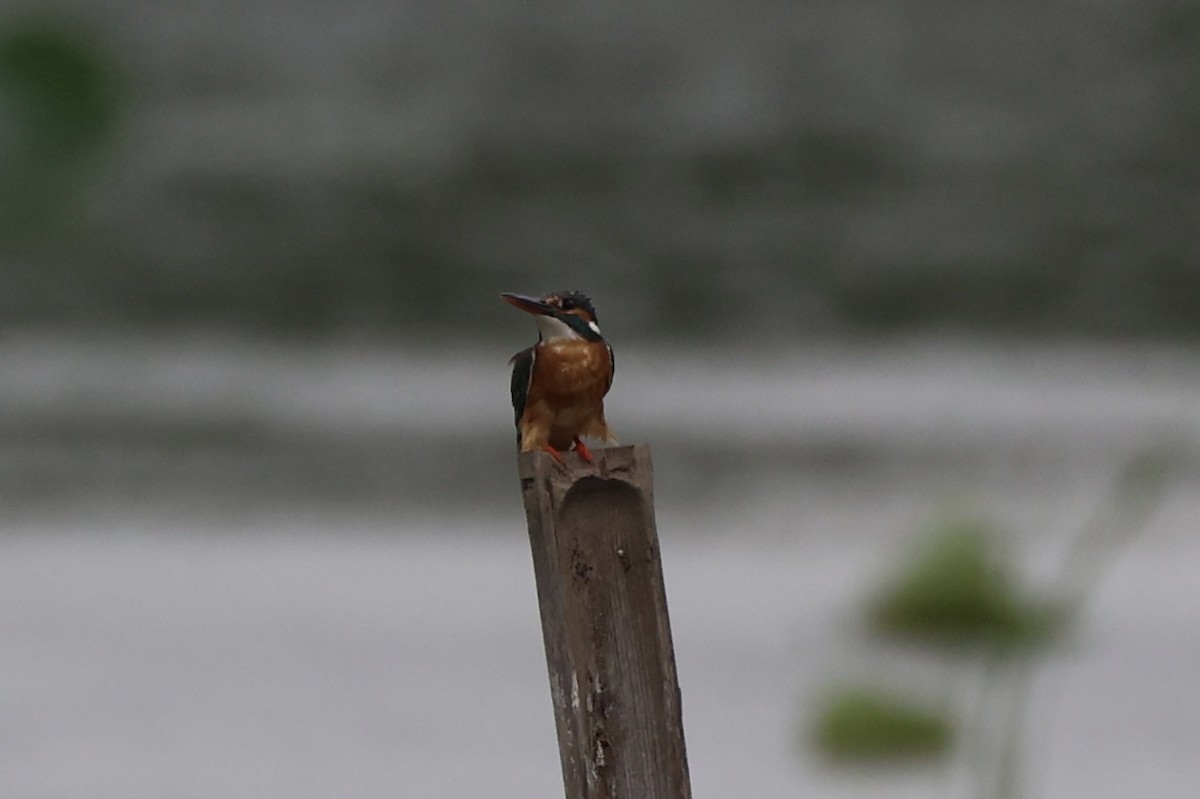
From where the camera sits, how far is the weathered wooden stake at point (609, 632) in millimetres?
886

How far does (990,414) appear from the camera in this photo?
8609mm

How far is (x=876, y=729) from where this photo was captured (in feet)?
1.77

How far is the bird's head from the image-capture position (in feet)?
3.92

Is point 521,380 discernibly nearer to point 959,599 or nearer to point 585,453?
point 585,453

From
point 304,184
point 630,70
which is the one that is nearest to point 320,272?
point 304,184

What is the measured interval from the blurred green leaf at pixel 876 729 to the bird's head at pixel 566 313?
2.03 ft

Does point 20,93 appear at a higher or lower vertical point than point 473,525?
lower

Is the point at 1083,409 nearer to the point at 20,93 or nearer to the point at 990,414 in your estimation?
the point at 990,414

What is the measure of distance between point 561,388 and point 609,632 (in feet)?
0.84

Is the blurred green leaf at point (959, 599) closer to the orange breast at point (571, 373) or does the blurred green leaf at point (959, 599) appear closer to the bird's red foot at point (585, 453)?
the bird's red foot at point (585, 453)

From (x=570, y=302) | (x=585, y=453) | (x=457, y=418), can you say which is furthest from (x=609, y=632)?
(x=457, y=418)

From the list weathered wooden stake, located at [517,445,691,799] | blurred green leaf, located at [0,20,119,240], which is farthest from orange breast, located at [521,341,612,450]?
blurred green leaf, located at [0,20,119,240]

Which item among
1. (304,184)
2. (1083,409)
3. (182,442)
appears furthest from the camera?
(304,184)

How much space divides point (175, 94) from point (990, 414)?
3657 millimetres
